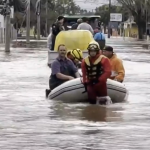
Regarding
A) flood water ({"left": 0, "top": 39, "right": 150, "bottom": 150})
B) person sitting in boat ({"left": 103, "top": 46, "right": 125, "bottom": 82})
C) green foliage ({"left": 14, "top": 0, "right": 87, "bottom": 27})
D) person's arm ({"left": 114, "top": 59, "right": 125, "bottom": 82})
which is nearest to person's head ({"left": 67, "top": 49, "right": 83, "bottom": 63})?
person sitting in boat ({"left": 103, "top": 46, "right": 125, "bottom": 82})

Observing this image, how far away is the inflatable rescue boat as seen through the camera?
1463 centimetres

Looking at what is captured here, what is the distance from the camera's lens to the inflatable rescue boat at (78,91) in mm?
14633

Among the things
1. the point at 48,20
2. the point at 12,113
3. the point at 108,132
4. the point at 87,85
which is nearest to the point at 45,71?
the point at 87,85

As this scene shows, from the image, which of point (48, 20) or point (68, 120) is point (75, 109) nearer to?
point (68, 120)

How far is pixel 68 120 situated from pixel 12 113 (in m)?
1.43

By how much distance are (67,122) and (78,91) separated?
10.6 ft

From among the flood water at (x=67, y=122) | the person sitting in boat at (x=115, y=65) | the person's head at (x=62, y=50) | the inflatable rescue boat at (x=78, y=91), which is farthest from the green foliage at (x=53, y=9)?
the inflatable rescue boat at (x=78, y=91)

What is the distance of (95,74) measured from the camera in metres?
14.3

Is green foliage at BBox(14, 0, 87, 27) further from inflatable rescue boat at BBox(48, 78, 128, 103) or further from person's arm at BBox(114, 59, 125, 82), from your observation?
inflatable rescue boat at BBox(48, 78, 128, 103)

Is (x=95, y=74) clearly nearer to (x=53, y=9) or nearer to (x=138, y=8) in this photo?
(x=138, y=8)

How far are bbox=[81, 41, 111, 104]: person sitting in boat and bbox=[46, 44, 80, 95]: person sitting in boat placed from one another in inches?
36.3

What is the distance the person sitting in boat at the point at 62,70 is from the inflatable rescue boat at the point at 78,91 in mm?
353

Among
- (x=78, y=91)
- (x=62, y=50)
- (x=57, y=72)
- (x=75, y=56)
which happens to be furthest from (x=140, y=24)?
(x=78, y=91)

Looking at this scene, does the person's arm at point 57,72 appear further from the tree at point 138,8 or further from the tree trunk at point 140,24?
the tree trunk at point 140,24
